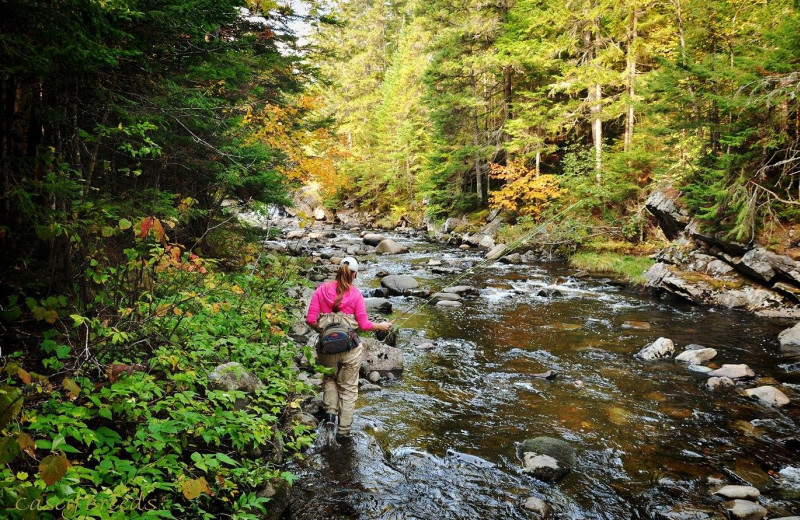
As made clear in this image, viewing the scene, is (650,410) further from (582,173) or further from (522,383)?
(582,173)

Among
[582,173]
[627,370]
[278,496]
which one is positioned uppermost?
[582,173]

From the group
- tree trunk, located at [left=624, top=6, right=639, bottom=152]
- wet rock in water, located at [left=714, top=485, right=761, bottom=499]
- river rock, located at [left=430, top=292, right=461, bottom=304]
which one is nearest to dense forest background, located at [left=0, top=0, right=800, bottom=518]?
tree trunk, located at [left=624, top=6, right=639, bottom=152]

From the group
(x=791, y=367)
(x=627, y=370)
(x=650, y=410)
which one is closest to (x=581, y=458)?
(x=650, y=410)

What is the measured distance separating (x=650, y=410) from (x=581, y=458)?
198cm

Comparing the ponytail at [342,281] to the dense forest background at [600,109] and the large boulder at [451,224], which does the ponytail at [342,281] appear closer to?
the dense forest background at [600,109]

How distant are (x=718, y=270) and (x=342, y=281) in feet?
40.2

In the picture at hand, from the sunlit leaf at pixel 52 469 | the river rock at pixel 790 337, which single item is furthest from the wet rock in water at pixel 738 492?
the river rock at pixel 790 337

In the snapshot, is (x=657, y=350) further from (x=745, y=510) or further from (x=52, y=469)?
(x=52, y=469)

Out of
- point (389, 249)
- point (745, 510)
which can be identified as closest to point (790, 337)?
point (745, 510)

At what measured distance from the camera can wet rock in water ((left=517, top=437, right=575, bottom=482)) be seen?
16.4 ft

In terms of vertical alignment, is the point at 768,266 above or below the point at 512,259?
above

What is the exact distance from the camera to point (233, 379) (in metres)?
4.53

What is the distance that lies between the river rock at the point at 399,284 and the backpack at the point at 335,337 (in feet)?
29.3

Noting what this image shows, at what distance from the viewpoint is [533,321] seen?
1132cm
